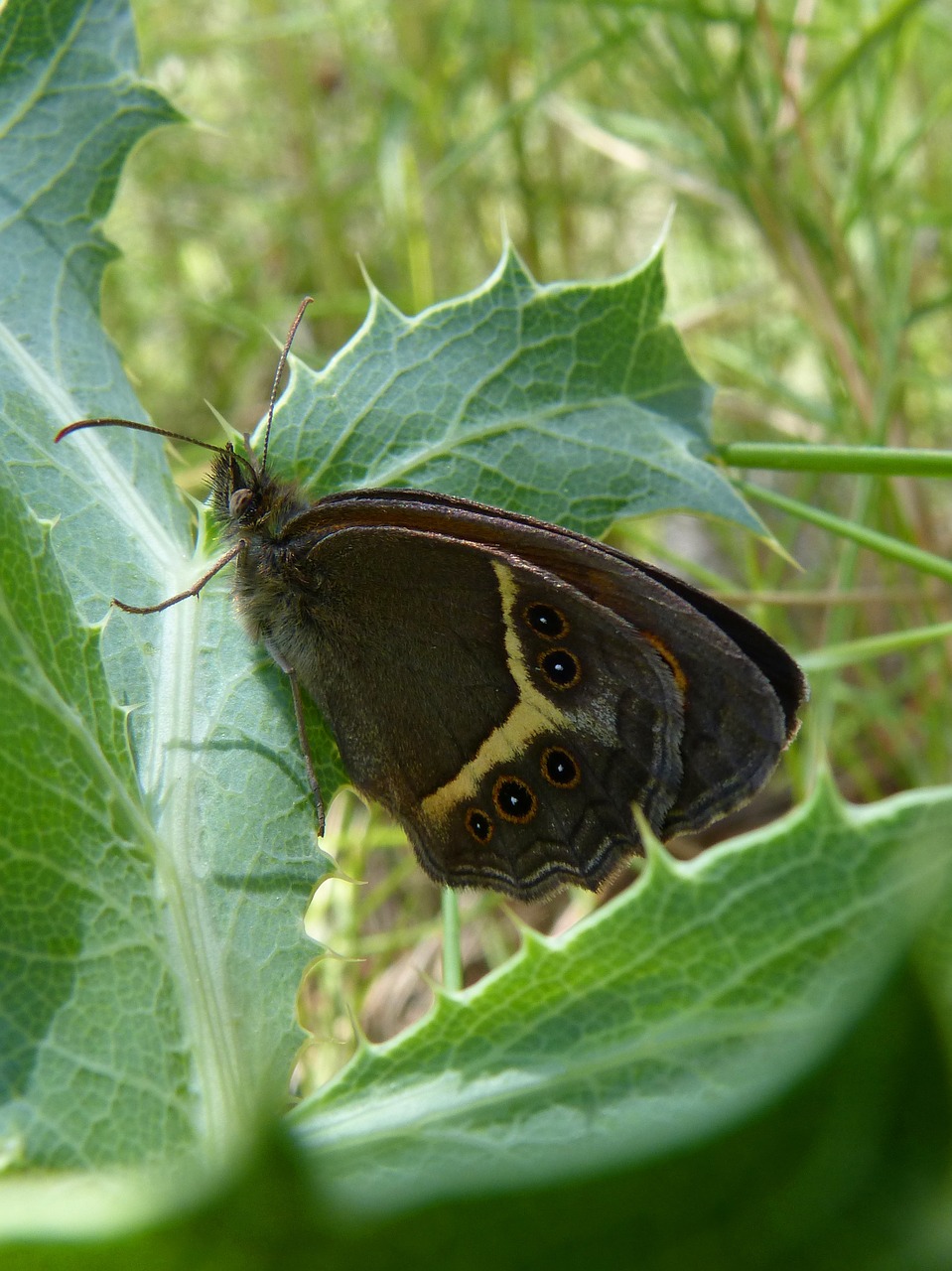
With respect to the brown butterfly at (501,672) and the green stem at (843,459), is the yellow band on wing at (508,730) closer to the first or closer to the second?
the brown butterfly at (501,672)

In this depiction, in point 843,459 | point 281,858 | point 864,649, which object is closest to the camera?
point 281,858

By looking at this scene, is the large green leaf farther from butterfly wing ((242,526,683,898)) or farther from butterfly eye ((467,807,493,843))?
butterfly eye ((467,807,493,843))

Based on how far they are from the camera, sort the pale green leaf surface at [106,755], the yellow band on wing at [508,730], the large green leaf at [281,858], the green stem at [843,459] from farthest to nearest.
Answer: the yellow band on wing at [508,730], the green stem at [843,459], the pale green leaf surface at [106,755], the large green leaf at [281,858]

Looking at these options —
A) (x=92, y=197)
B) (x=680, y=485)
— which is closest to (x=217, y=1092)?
(x=680, y=485)

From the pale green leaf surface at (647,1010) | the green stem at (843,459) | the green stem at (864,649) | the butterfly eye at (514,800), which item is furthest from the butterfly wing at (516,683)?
the pale green leaf surface at (647,1010)

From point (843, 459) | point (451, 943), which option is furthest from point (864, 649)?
point (451, 943)

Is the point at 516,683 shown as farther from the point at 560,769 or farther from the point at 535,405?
the point at 535,405

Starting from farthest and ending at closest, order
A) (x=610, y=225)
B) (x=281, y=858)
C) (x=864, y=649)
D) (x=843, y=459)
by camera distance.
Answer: (x=610, y=225) < (x=864, y=649) < (x=843, y=459) < (x=281, y=858)
